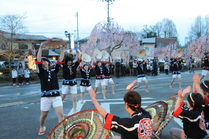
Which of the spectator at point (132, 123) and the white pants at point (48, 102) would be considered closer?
the spectator at point (132, 123)

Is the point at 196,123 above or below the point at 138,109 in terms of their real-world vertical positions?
below

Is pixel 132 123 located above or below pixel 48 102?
above

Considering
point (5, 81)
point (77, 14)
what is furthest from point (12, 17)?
point (77, 14)

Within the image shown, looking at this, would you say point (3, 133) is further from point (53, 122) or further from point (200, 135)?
point (200, 135)

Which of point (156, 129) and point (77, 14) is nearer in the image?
point (156, 129)

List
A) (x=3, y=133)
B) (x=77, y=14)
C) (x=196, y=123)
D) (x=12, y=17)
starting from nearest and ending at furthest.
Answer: (x=196, y=123), (x=3, y=133), (x=12, y=17), (x=77, y=14)

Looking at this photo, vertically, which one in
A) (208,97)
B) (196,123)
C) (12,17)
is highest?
(12,17)

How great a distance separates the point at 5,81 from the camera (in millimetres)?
20453

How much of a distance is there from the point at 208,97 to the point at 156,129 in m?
1.15

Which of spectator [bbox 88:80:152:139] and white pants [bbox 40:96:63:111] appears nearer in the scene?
spectator [bbox 88:80:152:139]

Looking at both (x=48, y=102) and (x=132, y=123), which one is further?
(x=48, y=102)

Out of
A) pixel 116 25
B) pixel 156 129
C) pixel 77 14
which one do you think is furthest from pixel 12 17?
pixel 77 14

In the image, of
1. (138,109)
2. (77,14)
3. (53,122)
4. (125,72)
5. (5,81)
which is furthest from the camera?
(77,14)

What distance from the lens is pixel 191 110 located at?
3.19 metres
